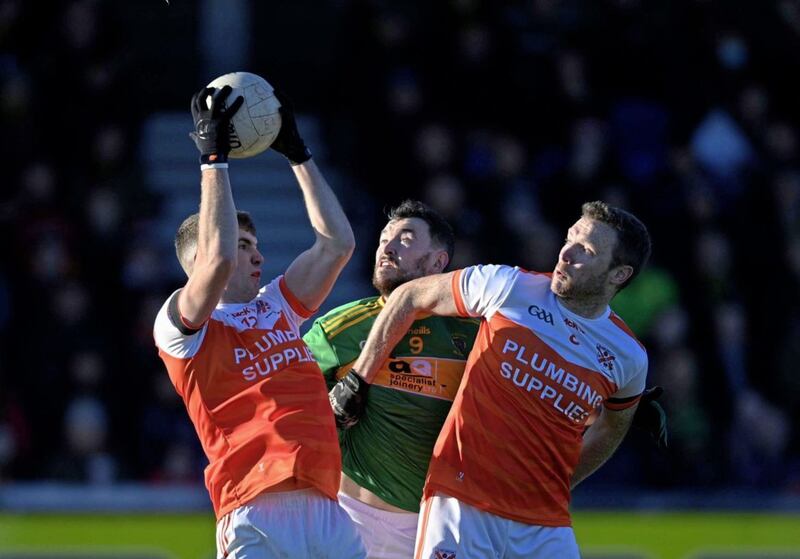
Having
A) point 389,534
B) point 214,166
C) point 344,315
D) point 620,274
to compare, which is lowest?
point 389,534

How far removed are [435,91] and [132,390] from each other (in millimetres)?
3811

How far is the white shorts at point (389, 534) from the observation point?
7.09m

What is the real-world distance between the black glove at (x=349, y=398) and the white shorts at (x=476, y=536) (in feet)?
2.09

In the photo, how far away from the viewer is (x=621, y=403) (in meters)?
6.92

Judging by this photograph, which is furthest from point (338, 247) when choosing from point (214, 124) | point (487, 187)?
point (487, 187)

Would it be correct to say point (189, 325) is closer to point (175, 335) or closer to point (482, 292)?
point (175, 335)

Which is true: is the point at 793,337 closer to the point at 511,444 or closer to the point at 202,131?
the point at 511,444

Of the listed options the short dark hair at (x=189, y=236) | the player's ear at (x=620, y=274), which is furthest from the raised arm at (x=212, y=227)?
the player's ear at (x=620, y=274)

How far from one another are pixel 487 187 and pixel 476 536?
6.66 meters

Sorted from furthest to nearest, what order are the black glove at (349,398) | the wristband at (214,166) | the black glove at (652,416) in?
the black glove at (652,416) → the black glove at (349,398) → the wristband at (214,166)

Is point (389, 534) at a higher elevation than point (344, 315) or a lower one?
lower

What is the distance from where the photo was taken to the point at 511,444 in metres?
6.52

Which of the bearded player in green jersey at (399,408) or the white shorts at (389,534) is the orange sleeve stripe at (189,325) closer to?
the bearded player in green jersey at (399,408)

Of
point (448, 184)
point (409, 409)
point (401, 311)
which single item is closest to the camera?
point (401, 311)
